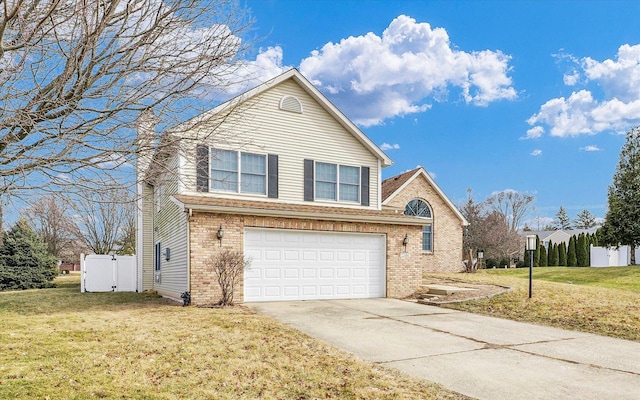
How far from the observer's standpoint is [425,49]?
17.8m

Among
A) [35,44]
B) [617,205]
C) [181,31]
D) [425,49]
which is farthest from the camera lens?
[617,205]

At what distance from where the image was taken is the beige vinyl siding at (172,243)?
41.9ft

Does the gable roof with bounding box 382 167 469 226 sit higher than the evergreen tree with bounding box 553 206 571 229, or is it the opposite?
the gable roof with bounding box 382 167 469 226

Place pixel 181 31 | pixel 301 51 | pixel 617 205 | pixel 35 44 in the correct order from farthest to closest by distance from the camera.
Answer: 1. pixel 617 205
2. pixel 301 51
3. pixel 181 31
4. pixel 35 44

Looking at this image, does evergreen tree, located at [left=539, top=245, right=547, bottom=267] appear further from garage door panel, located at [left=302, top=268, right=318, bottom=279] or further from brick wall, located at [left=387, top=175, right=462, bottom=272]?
garage door panel, located at [left=302, top=268, right=318, bottom=279]

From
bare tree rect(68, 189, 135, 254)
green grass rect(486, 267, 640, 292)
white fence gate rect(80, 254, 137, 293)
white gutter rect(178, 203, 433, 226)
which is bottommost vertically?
green grass rect(486, 267, 640, 292)

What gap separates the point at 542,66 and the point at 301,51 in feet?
51.9

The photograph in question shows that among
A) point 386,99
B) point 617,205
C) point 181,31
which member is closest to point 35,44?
point 181,31

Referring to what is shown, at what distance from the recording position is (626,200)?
29219mm

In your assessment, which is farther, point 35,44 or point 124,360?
point 124,360

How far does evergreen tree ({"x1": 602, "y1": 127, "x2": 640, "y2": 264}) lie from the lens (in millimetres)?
28578

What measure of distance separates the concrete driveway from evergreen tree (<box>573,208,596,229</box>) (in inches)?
3045

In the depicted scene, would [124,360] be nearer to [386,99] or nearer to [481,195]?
[386,99]

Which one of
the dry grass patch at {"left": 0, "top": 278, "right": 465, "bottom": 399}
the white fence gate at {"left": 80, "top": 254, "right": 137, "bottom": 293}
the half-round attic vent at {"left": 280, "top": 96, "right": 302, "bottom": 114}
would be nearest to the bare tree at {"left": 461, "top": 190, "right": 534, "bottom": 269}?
the half-round attic vent at {"left": 280, "top": 96, "right": 302, "bottom": 114}
